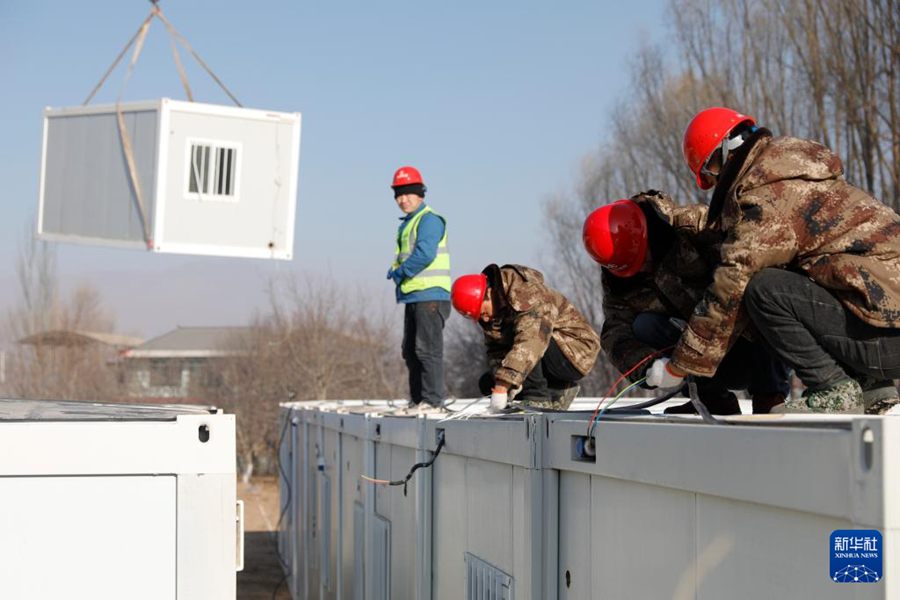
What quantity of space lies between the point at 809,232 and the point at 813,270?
0.13 metres

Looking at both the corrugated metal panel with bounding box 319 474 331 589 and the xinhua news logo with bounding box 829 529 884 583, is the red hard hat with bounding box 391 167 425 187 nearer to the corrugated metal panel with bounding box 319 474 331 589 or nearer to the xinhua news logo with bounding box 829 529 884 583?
the corrugated metal panel with bounding box 319 474 331 589

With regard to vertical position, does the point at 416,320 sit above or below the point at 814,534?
above

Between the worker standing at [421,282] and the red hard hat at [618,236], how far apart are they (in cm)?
369

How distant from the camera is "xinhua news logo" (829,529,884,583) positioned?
6.56 feet

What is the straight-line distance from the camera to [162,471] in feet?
9.66

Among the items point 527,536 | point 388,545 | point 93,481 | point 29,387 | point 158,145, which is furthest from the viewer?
point 29,387

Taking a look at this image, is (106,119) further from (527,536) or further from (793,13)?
(793,13)

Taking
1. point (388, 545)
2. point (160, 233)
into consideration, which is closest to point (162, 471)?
point (388, 545)

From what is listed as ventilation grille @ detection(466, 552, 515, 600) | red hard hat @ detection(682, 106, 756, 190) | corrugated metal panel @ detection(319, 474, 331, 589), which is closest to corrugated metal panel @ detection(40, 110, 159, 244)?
corrugated metal panel @ detection(319, 474, 331, 589)

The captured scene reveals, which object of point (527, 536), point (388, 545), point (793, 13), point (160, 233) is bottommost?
point (388, 545)

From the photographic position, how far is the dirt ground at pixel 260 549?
1556 centimetres

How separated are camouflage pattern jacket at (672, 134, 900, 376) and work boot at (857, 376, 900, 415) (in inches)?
14.4

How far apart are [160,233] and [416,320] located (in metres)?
4.90

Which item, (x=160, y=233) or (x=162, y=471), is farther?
(x=160, y=233)
